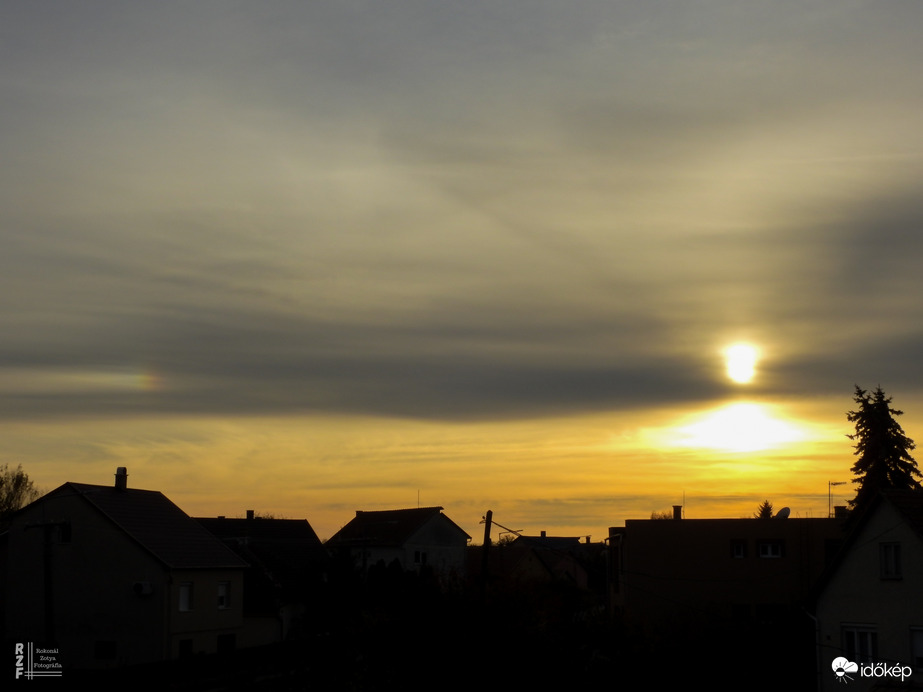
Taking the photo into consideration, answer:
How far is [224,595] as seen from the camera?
192 ft

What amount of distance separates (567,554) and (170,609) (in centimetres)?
7860

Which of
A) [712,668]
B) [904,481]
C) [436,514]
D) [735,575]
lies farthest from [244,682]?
[436,514]

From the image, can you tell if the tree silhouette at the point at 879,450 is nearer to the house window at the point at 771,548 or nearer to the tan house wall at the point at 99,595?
the house window at the point at 771,548

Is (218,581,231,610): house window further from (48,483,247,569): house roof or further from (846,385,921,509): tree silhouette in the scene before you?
(846,385,921,509): tree silhouette

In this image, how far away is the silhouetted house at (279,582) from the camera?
64.2 meters

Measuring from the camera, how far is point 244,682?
43.2 m

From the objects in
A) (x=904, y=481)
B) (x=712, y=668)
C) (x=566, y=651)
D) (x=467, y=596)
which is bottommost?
(x=712, y=668)

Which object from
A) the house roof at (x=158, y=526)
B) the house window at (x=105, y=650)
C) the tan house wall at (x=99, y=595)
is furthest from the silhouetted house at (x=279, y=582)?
the house window at (x=105, y=650)

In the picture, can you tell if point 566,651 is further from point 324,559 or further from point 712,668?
point 324,559

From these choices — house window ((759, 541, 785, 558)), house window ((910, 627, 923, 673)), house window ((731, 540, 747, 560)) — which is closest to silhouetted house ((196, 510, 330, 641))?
house window ((731, 540, 747, 560))

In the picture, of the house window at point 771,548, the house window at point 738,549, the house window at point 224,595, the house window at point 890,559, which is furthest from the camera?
the house window at point 738,549

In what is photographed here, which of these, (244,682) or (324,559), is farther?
(324,559)

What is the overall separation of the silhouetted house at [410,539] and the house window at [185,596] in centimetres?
3872

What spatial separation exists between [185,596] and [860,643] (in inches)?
1411
